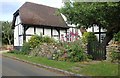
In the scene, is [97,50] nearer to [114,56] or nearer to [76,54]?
[76,54]

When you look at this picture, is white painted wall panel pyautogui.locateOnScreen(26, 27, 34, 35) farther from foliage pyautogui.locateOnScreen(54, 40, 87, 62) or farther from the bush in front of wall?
the bush in front of wall

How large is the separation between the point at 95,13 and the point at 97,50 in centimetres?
280

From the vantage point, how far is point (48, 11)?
46656 mm

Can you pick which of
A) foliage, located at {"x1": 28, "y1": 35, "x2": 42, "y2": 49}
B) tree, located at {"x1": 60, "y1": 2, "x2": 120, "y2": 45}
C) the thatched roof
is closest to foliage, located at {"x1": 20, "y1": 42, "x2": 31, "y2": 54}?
foliage, located at {"x1": 28, "y1": 35, "x2": 42, "y2": 49}

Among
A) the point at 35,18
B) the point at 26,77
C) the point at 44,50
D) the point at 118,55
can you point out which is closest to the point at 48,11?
the point at 35,18

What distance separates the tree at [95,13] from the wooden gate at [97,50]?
2.03 meters

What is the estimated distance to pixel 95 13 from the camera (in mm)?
20281

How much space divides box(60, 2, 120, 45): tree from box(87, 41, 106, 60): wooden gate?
6.65 feet

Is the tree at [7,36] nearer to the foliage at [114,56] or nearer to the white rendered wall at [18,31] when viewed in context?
the white rendered wall at [18,31]

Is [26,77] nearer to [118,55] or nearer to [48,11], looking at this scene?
[118,55]

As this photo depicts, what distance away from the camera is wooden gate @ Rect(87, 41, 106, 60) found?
1914 centimetres

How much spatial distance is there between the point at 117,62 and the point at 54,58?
6182mm

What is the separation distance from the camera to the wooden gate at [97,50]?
19141 mm

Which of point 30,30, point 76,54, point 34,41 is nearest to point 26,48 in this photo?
point 34,41
